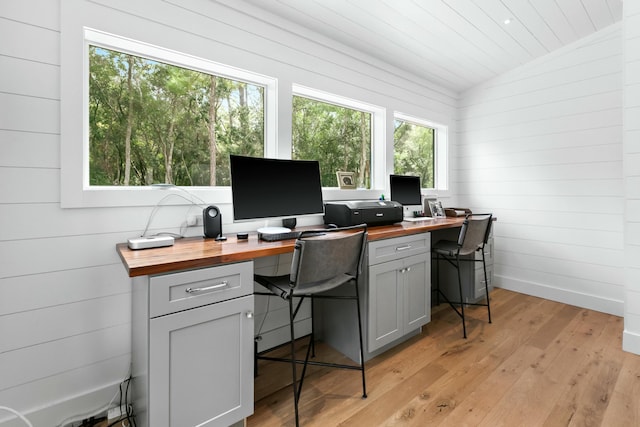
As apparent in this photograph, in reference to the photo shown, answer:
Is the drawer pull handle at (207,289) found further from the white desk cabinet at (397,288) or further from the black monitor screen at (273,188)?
the white desk cabinet at (397,288)

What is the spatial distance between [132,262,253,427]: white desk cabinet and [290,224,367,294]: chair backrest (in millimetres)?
245

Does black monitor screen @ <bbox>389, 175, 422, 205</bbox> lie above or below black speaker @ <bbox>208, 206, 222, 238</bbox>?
above

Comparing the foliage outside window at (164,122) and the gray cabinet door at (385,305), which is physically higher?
the foliage outside window at (164,122)

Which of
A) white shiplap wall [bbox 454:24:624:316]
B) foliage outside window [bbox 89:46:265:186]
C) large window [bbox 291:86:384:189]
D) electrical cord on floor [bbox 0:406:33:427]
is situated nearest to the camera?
electrical cord on floor [bbox 0:406:33:427]

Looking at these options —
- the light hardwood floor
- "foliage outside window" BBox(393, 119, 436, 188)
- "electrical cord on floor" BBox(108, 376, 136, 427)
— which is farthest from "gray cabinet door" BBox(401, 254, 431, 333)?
"electrical cord on floor" BBox(108, 376, 136, 427)

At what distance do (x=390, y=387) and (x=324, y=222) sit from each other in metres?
1.21

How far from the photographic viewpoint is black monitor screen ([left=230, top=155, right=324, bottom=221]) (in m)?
1.76

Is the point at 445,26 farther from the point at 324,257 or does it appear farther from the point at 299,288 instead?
the point at 299,288

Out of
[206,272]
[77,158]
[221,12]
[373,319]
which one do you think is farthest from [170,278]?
[221,12]

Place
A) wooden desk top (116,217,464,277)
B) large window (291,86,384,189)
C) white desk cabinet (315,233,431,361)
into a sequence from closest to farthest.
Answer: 1. wooden desk top (116,217,464,277)
2. white desk cabinet (315,233,431,361)
3. large window (291,86,384,189)

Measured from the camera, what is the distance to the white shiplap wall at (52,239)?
1394mm

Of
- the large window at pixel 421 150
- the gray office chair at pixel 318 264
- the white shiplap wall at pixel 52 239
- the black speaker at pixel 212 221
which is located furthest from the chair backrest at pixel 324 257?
the large window at pixel 421 150

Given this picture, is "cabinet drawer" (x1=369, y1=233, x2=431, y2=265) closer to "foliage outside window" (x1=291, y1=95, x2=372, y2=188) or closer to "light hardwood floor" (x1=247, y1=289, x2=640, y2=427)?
"light hardwood floor" (x1=247, y1=289, x2=640, y2=427)

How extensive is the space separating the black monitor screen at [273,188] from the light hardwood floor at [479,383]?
3.41ft
